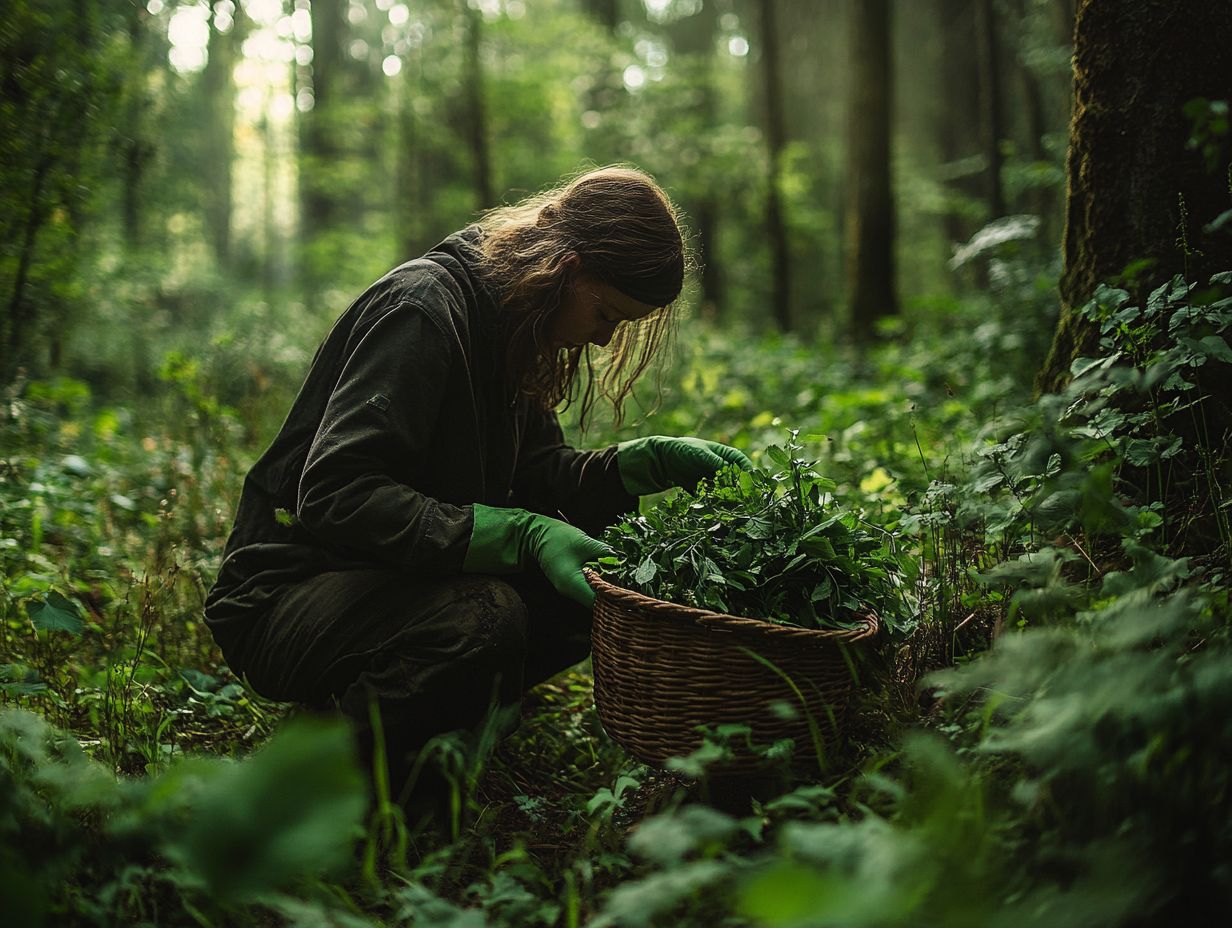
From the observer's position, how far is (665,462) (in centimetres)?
253

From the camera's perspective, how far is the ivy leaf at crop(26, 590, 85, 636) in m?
2.09

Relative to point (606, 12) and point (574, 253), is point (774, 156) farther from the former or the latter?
point (574, 253)

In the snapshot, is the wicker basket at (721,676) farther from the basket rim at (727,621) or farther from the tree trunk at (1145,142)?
the tree trunk at (1145,142)

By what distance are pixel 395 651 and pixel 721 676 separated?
83 centimetres

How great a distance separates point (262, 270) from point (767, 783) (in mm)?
19821

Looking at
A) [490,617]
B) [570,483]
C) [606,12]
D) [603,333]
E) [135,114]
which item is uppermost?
[606,12]

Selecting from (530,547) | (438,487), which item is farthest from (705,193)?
(530,547)

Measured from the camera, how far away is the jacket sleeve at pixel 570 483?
2609mm

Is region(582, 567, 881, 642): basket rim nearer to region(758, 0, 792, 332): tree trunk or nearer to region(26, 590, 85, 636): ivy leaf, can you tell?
region(26, 590, 85, 636): ivy leaf

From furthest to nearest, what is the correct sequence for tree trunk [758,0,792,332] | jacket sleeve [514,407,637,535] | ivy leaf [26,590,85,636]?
tree trunk [758,0,792,332], jacket sleeve [514,407,637,535], ivy leaf [26,590,85,636]

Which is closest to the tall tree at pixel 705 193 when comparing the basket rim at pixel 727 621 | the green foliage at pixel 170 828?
the basket rim at pixel 727 621

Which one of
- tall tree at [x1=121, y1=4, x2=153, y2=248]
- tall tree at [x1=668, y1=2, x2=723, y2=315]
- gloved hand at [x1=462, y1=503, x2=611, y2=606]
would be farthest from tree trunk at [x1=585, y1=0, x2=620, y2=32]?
gloved hand at [x1=462, y1=503, x2=611, y2=606]

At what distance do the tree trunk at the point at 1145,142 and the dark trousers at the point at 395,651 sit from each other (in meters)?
1.80

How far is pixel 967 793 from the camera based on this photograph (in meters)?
1.38
